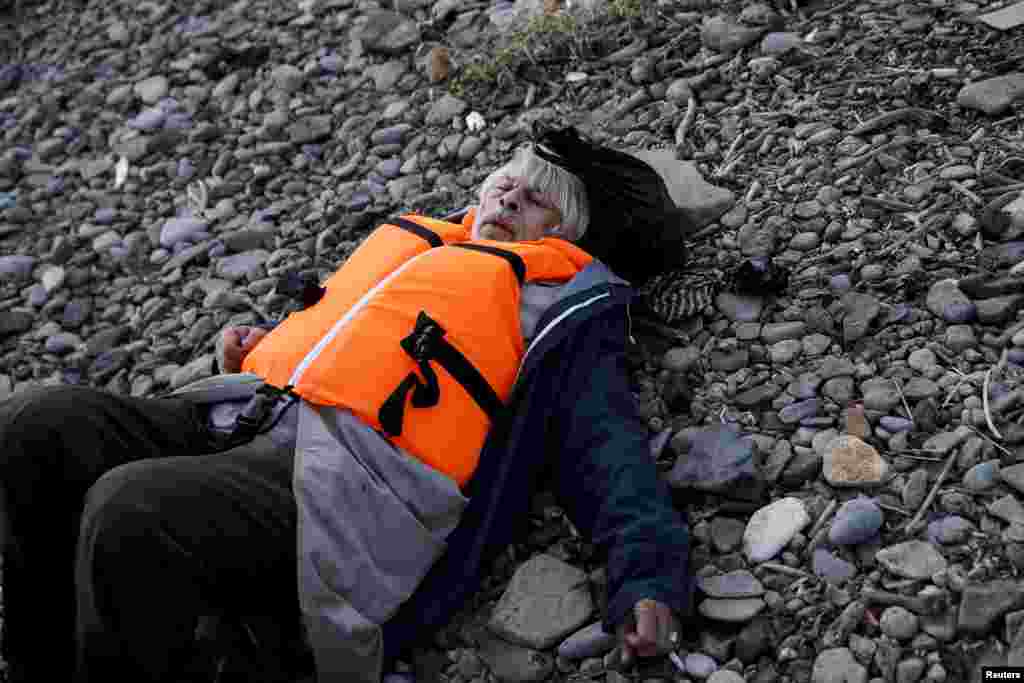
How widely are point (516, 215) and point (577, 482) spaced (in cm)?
133

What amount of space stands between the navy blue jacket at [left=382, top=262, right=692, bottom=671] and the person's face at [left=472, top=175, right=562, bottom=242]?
51 cm

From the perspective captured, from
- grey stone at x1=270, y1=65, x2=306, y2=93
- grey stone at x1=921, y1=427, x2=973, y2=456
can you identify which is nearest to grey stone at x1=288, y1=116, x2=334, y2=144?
grey stone at x1=270, y1=65, x2=306, y2=93

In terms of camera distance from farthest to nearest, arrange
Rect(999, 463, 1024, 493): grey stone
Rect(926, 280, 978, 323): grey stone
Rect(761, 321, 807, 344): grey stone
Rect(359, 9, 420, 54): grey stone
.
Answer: Rect(359, 9, 420, 54): grey stone < Rect(761, 321, 807, 344): grey stone < Rect(926, 280, 978, 323): grey stone < Rect(999, 463, 1024, 493): grey stone

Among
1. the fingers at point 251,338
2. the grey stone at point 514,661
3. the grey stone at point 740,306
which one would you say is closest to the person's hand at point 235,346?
the fingers at point 251,338

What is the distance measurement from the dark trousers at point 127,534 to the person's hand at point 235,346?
39cm

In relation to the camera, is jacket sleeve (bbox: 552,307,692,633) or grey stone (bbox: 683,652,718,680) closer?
→ grey stone (bbox: 683,652,718,680)

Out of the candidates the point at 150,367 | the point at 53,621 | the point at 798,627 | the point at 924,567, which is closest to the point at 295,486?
the point at 53,621

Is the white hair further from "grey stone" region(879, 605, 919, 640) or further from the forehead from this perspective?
"grey stone" region(879, 605, 919, 640)

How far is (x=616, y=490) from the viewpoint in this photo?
334cm

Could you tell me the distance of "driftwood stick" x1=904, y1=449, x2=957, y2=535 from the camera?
316 centimetres

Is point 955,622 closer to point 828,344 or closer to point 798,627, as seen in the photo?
point 798,627

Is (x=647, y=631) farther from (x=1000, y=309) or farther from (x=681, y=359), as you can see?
(x=1000, y=309)

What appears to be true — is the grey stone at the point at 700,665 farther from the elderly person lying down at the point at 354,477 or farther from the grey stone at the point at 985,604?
the grey stone at the point at 985,604

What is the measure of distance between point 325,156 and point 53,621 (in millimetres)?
3604
